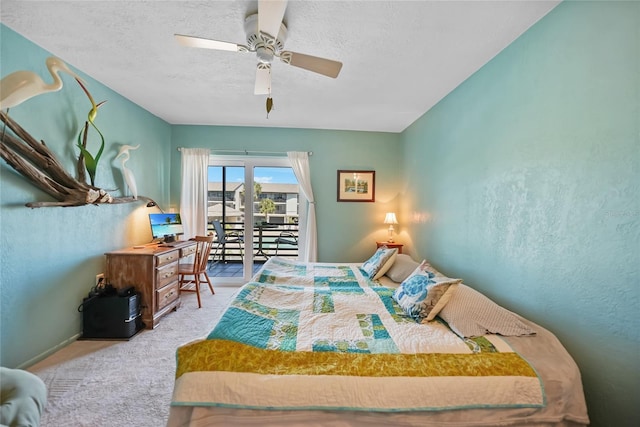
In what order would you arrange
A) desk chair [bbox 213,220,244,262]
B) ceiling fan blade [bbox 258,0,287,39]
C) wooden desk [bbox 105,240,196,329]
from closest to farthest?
ceiling fan blade [bbox 258,0,287,39]
wooden desk [bbox 105,240,196,329]
desk chair [bbox 213,220,244,262]

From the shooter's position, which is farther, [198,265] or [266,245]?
[266,245]

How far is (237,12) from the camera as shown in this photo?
1588mm

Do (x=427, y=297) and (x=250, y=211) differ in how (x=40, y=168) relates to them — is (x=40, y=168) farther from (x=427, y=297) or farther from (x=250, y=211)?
(x=427, y=297)

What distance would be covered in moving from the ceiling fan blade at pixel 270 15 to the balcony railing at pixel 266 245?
124 inches

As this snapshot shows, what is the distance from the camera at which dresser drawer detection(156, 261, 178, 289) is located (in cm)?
→ 275

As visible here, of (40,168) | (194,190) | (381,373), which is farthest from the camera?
(194,190)

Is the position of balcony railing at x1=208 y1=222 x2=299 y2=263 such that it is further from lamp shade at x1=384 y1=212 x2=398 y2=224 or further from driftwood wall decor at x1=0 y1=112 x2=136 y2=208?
driftwood wall decor at x1=0 y1=112 x2=136 y2=208

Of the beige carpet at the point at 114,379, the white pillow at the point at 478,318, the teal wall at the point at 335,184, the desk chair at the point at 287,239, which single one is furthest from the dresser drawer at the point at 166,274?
the white pillow at the point at 478,318

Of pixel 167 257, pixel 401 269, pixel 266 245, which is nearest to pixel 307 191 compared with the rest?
pixel 266 245

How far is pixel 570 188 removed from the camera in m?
1.41

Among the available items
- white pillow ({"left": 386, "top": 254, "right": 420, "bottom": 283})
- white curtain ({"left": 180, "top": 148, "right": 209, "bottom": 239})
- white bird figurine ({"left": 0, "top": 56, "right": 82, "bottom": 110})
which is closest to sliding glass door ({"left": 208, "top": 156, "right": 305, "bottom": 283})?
white curtain ({"left": 180, "top": 148, "right": 209, "bottom": 239})

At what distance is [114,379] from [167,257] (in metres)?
1.27

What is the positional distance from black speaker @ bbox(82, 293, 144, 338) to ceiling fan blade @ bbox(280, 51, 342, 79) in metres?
2.62

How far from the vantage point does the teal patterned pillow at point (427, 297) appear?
5.52 ft
